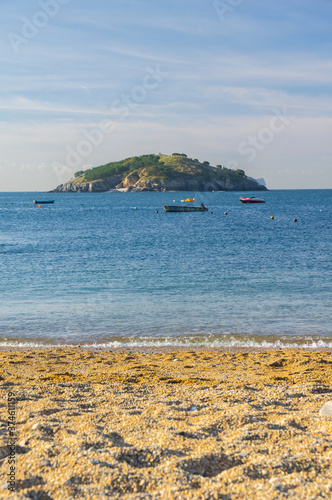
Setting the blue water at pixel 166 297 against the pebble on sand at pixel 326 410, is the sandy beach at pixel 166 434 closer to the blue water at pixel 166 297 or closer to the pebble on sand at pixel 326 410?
the pebble on sand at pixel 326 410

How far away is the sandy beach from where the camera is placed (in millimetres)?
4992

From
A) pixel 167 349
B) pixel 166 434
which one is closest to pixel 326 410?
pixel 166 434

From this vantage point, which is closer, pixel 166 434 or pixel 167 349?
pixel 166 434

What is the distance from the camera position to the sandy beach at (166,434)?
499 centimetres

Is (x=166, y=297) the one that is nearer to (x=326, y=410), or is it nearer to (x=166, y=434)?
(x=326, y=410)

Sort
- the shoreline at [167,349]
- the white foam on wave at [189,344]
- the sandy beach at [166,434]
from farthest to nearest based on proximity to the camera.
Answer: the white foam on wave at [189,344], the shoreline at [167,349], the sandy beach at [166,434]

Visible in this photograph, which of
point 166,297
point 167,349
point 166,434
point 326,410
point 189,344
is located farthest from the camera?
point 166,297

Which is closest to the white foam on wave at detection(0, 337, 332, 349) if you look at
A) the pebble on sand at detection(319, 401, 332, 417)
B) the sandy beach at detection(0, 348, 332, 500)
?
the sandy beach at detection(0, 348, 332, 500)

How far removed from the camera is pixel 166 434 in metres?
6.41

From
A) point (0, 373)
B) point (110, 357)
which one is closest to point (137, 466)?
point (0, 373)

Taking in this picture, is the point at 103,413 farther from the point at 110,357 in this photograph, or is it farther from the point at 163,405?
the point at 110,357

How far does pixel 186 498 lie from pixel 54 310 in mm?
15148

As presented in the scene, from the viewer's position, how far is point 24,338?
1587 centimetres

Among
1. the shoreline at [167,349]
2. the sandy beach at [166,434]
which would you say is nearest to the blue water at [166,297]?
the shoreline at [167,349]
